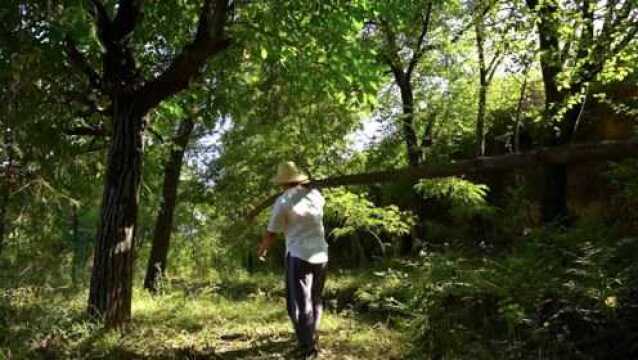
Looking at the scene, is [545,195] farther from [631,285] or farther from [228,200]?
[228,200]

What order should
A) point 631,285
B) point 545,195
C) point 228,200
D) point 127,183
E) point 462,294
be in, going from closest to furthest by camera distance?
point 631,285 → point 462,294 → point 127,183 → point 545,195 → point 228,200

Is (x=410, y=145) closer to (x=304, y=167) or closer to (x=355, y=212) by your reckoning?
(x=304, y=167)

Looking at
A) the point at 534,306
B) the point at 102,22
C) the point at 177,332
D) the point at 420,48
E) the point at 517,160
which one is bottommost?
the point at 177,332

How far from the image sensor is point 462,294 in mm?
7102

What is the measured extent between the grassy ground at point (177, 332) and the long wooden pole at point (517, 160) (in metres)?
1.88

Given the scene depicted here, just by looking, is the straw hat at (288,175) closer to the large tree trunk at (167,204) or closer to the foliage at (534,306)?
the foliage at (534,306)

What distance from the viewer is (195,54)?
7375 millimetres

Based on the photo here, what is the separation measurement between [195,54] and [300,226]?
9.03 ft

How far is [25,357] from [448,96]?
12.0 m

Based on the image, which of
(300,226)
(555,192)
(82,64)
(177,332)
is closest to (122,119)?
(82,64)

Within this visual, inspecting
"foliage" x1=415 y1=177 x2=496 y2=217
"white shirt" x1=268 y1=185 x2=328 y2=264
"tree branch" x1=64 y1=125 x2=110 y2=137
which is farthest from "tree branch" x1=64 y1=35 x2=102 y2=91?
"foliage" x1=415 y1=177 x2=496 y2=217

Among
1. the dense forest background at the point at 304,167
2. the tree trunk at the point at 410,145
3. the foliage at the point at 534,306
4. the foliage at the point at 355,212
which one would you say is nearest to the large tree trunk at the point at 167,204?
the dense forest background at the point at 304,167

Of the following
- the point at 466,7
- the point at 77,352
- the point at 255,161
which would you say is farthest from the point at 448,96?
the point at 77,352

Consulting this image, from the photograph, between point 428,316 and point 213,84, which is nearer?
point 428,316
